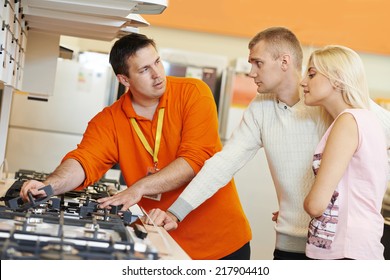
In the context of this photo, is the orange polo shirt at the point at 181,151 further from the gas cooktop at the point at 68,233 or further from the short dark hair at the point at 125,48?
the gas cooktop at the point at 68,233

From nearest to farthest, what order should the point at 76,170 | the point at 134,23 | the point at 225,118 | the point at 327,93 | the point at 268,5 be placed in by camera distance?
the point at 327,93
the point at 76,170
the point at 134,23
the point at 225,118
the point at 268,5

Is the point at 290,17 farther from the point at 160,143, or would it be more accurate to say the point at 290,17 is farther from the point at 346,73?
the point at 346,73

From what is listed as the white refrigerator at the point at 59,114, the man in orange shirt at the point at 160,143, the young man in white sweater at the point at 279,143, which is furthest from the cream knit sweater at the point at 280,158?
the white refrigerator at the point at 59,114

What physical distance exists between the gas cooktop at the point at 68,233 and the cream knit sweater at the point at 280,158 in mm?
295

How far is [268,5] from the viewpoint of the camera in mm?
5984

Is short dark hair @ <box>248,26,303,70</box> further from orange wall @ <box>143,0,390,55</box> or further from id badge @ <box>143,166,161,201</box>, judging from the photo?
orange wall @ <box>143,0,390,55</box>

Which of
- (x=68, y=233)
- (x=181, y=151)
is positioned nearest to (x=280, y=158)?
(x=181, y=151)

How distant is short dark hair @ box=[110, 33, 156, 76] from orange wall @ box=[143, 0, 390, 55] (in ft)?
11.7
